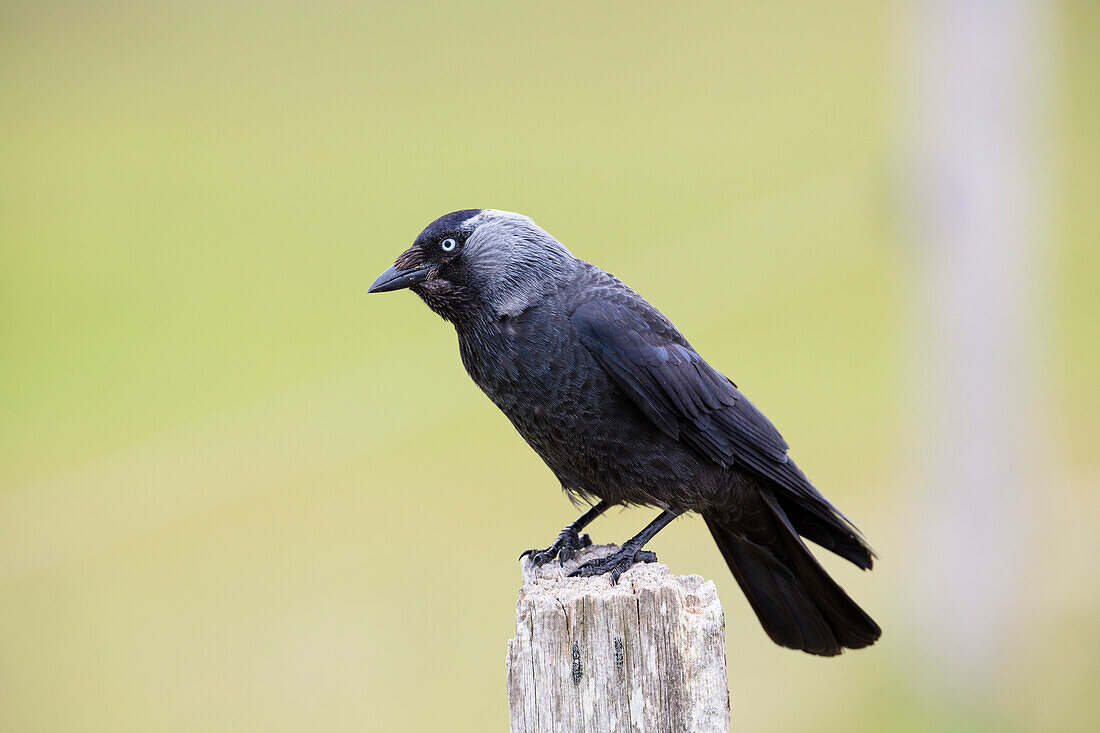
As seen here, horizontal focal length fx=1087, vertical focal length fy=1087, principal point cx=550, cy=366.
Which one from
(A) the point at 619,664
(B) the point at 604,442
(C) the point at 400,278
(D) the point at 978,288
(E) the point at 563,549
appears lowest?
(A) the point at 619,664

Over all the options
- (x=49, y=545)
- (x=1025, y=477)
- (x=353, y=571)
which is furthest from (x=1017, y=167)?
(x=49, y=545)

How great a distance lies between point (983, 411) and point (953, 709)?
1.40m

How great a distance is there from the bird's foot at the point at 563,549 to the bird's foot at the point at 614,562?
0.31m

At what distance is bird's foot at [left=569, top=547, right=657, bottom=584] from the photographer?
10.4ft

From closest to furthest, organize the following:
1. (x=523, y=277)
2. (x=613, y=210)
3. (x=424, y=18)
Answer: (x=523, y=277) → (x=613, y=210) → (x=424, y=18)

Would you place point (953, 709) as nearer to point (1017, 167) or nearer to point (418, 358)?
point (1017, 167)

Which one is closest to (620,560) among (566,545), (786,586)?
(566,545)

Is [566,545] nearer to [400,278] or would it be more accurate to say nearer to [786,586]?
[786,586]

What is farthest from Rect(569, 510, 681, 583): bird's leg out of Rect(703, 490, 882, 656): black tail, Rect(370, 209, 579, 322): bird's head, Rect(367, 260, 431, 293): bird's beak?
Rect(367, 260, 431, 293): bird's beak

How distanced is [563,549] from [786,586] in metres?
0.79

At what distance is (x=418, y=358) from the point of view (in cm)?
597

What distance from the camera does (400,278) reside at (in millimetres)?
3504

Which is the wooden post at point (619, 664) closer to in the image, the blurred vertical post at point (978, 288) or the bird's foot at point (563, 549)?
the bird's foot at point (563, 549)

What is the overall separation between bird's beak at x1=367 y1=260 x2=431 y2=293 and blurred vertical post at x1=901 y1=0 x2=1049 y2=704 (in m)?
2.53
